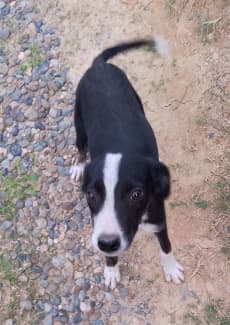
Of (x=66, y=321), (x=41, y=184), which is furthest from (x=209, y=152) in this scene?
(x=66, y=321)

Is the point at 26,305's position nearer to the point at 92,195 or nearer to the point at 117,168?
the point at 92,195

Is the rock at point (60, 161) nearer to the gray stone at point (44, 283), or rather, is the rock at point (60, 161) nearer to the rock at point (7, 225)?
the rock at point (7, 225)

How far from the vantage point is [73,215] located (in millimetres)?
4117

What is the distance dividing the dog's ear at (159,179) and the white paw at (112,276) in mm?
909

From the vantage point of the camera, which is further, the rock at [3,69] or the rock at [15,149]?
the rock at [3,69]

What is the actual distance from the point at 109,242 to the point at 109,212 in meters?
0.16

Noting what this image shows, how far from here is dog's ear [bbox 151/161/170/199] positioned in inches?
119

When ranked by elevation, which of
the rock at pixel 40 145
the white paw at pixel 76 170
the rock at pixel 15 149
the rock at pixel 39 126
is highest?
the rock at pixel 39 126

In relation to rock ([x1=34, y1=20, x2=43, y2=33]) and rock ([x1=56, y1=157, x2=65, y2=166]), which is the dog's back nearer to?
rock ([x1=56, y1=157, x2=65, y2=166])

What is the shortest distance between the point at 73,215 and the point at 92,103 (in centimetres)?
100

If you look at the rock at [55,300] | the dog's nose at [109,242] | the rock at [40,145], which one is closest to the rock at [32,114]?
the rock at [40,145]

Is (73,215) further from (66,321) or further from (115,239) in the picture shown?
(115,239)

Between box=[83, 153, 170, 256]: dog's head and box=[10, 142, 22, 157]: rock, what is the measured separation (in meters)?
1.60

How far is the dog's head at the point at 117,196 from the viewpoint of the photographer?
271 centimetres
